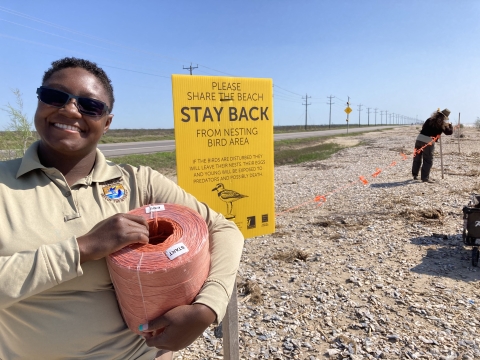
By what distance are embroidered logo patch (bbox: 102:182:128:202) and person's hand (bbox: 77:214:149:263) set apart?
292 mm

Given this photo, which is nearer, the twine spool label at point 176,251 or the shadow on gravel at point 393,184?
the twine spool label at point 176,251

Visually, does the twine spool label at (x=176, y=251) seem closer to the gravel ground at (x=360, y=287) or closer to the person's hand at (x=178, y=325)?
the person's hand at (x=178, y=325)

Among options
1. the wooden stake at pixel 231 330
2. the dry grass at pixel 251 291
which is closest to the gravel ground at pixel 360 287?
the dry grass at pixel 251 291

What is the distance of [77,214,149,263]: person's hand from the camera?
1.43 metres

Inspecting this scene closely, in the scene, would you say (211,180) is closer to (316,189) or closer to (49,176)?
(49,176)

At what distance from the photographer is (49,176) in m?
1.65

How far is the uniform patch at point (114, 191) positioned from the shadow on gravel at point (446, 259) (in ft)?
15.1

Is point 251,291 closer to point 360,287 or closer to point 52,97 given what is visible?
point 360,287

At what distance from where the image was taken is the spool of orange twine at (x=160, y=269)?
146 cm

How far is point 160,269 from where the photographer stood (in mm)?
1447

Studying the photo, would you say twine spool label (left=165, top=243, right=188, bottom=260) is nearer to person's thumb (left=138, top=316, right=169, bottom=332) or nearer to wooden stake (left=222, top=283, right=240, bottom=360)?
person's thumb (left=138, top=316, right=169, bottom=332)

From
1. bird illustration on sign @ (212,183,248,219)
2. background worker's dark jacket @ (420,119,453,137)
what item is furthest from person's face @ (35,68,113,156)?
background worker's dark jacket @ (420,119,453,137)

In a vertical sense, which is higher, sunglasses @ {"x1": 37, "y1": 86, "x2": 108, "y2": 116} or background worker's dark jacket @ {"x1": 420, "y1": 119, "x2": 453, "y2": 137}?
sunglasses @ {"x1": 37, "y1": 86, "x2": 108, "y2": 116}

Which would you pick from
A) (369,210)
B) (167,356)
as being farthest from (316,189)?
(167,356)
